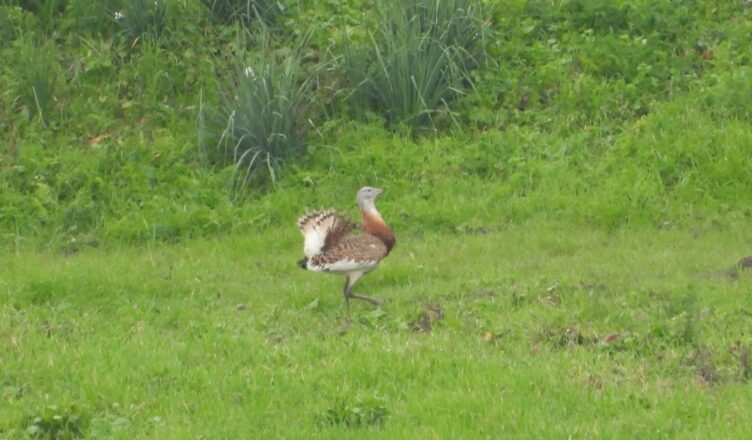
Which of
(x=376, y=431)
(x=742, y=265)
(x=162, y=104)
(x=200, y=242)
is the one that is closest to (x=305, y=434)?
(x=376, y=431)

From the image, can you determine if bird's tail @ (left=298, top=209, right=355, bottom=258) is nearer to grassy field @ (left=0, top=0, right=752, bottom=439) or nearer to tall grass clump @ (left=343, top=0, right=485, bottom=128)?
grassy field @ (left=0, top=0, right=752, bottom=439)

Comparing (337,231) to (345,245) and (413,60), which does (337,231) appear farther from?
(413,60)

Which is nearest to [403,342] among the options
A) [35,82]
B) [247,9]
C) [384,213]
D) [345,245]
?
[345,245]

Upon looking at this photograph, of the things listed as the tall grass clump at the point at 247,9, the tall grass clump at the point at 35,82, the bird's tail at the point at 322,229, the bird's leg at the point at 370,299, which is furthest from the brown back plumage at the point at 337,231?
the tall grass clump at the point at 247,9

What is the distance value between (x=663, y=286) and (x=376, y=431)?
146 inches

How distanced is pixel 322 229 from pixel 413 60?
4352 mm

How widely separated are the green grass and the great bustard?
337mm

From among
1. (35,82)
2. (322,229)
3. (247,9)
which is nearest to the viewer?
(322,229)

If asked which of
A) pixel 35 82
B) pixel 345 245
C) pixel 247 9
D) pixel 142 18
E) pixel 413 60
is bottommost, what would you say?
pixel 35 82

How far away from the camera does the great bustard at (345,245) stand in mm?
10875

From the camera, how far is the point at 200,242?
44.4 ft

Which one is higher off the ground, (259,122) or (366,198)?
(366,198)

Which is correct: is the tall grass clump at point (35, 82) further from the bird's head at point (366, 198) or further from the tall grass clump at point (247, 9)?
the bird's head at point (366, 198)

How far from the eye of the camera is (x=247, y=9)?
1686 cm
